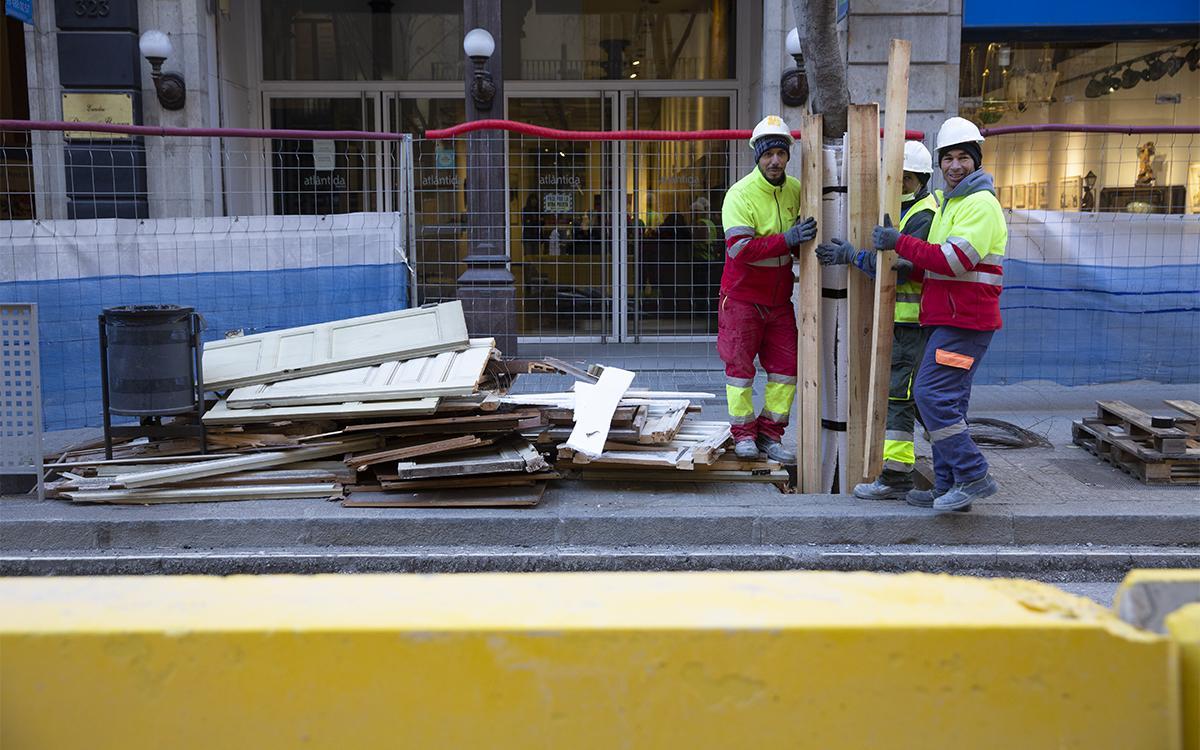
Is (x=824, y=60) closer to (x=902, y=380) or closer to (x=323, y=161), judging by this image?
(x=902, y=380)

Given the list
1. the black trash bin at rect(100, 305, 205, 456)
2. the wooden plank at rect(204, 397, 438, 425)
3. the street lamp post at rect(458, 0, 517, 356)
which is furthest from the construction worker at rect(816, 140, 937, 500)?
the street lamp post at rect(458, 0, 517, 356)

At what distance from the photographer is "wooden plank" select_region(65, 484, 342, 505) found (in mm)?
6355

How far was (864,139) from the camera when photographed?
20.0 feet

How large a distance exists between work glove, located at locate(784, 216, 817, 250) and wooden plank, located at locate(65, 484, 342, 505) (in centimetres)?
294

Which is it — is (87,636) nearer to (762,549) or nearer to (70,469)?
(762,549)

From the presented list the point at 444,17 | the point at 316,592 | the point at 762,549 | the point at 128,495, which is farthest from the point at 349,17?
the point at 316,592

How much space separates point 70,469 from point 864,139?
4896mm

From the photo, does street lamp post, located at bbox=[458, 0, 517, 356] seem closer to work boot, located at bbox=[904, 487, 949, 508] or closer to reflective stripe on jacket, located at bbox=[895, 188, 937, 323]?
reflective stripe on jacket, located at bbox=[895, 188, 937, 323]

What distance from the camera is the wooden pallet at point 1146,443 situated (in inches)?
265

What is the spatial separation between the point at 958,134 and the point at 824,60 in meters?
0.92

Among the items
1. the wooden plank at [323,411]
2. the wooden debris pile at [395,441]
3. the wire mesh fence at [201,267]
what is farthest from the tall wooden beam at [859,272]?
the wire mesh fence at [201,267]

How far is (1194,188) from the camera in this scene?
9.90 metres

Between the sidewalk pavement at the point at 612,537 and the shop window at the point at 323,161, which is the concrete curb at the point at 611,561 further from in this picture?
the shop window at the point at 323,161

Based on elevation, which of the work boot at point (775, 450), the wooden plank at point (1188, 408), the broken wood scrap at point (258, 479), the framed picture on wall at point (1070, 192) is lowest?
the broken wood scrap at point (258, 479)
